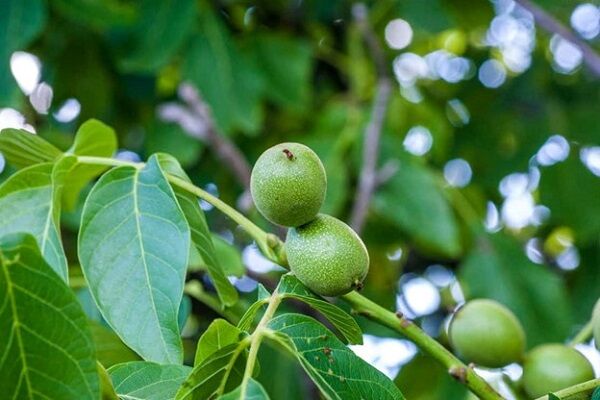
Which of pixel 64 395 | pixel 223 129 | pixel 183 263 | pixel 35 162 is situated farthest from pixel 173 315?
pixel 223 129

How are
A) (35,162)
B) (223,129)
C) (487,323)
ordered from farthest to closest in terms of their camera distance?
(223,129) < (487,323) < (35,162)

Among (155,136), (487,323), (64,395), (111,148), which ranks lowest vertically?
(155,136)

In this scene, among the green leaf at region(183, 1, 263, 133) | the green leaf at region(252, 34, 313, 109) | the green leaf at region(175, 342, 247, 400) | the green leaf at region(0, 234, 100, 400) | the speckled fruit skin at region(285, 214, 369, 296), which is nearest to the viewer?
the green leaf at region(0, 234, 100, 400)

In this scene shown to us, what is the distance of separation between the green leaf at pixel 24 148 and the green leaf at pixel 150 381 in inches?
16.0

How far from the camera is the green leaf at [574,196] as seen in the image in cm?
238

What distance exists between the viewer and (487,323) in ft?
4.02

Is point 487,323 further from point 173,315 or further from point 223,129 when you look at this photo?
point 223,129

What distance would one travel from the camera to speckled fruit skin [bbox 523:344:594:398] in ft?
3.77

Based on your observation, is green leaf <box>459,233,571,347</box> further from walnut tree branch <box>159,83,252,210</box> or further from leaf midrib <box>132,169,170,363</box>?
leaf midrib <box>132,169,170,363</box>

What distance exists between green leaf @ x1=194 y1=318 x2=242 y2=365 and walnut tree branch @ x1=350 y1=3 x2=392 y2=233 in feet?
3.03

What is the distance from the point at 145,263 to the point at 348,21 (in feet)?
6.64

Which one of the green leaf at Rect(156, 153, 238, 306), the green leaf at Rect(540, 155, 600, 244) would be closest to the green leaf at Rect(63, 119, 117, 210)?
the green leaf at Rect(156, 153, 238, 306)

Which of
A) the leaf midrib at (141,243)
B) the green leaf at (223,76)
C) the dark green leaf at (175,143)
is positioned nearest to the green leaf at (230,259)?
the leaf midrib at (141,243)

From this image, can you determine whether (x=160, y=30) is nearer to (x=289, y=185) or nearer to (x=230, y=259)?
(x=230, y=259)
